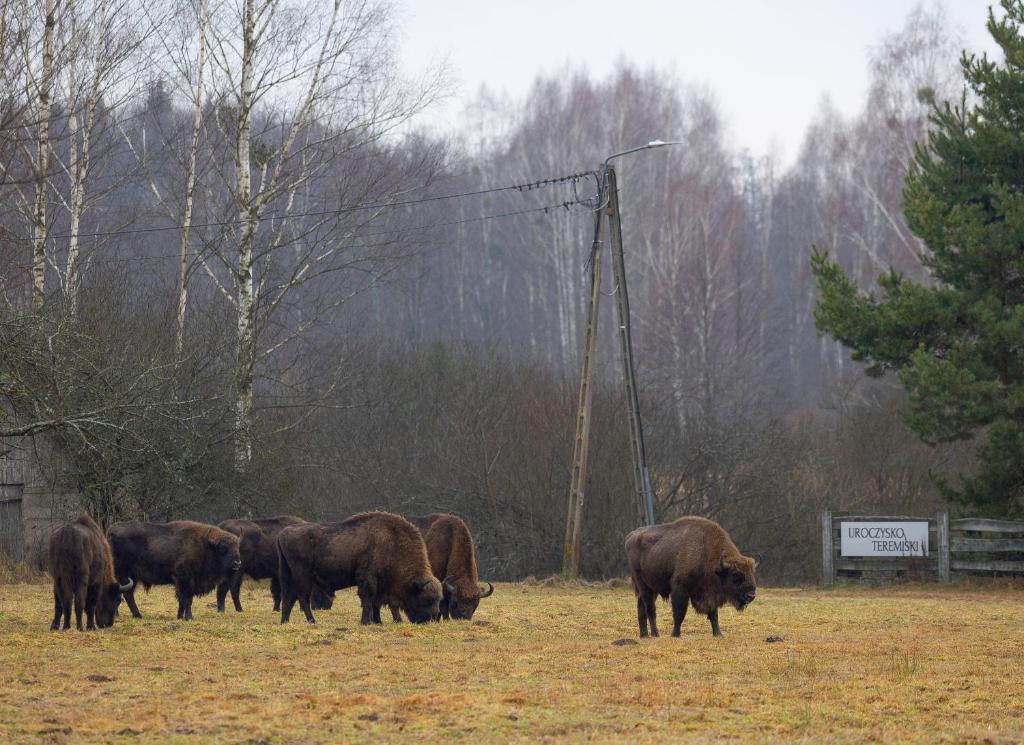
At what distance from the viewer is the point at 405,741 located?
9.22 m

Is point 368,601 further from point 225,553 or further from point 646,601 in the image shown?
point 646,601

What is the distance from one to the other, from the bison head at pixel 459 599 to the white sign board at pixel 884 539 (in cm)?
1125

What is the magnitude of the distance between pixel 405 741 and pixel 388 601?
8.80m

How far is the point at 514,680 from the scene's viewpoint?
483 inches

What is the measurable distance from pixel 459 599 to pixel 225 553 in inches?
Result: 128

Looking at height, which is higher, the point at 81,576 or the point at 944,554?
the point at 81,576

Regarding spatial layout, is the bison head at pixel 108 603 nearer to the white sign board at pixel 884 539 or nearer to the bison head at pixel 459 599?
the bison head at pixel 459 599

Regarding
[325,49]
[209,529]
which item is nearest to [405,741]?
[209,529]

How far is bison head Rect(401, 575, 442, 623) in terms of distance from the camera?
58.0 feet

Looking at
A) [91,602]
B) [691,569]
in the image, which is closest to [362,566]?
[91,602]

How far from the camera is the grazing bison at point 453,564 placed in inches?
738

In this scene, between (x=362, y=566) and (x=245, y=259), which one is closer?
(x=362, y=566)

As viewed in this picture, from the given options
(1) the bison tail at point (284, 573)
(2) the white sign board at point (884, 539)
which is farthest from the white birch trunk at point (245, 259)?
(2) the white sign board at point (884, 539)

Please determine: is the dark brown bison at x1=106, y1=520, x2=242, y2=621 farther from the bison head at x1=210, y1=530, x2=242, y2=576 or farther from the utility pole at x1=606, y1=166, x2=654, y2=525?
the utility pole at x1=606, y1=166, x2=654, y2=525
